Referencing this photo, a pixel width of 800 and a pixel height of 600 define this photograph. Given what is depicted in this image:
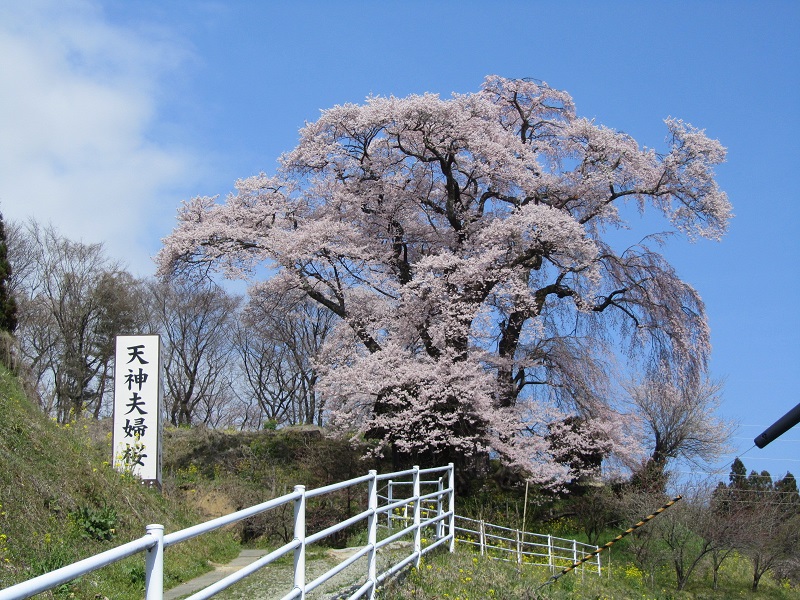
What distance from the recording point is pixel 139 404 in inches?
607

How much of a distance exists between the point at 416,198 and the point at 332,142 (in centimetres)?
306

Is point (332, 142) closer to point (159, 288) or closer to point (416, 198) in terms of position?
point (416, 198)

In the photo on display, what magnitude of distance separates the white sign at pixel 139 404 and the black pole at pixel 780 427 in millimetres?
11476

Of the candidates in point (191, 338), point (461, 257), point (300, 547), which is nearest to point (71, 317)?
point (191, 338)

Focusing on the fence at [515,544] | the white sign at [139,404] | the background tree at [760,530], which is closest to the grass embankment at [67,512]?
the white sign at [139,404]

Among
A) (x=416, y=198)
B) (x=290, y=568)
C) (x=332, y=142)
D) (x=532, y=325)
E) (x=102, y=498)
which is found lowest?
(x=290, y=568)

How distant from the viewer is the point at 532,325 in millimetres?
22312

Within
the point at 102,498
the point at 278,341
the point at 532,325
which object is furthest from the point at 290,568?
the point at 278,341

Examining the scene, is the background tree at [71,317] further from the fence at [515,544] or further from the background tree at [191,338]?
the fence at [515,544]

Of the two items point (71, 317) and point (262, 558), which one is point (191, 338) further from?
point (262, 558)

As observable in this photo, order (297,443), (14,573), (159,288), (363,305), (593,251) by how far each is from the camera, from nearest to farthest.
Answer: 1. (14,573)
2. (593,251)
3. (363,305)
4. (297,443)
5. (159,288)

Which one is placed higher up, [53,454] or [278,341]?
[278,341]

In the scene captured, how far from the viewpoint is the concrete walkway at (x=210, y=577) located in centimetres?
988

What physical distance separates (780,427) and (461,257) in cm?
1748
